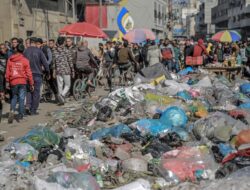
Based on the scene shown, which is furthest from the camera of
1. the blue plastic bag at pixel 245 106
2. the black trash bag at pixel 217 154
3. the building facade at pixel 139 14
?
the building facade at pixel 139 14

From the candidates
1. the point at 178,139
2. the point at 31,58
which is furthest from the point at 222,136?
the point at 31,58

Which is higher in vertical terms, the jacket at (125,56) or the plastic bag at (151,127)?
the jacket at (125,56)

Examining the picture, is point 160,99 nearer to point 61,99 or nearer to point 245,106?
point 245,106

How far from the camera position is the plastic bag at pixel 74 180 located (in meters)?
5.29

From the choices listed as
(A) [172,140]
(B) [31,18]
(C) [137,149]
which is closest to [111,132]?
(C) [137,149]

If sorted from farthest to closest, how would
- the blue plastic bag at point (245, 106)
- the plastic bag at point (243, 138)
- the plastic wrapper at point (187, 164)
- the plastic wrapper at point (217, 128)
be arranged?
the blue plastic bag at point (245, 106) < the plastic wrapper at point (217, 128) < the plastic bag at point (243, 138) < the plastic wrapper at point (187, 164)

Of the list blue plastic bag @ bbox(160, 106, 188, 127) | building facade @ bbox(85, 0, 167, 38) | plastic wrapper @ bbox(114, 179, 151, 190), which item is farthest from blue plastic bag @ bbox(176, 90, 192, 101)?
building facade @ bbox(85, 0, 167, 38)

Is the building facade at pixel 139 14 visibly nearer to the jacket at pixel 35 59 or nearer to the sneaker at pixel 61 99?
the sneaker at pixel 61 99

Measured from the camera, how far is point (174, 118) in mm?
8336

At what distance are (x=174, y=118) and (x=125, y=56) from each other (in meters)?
6.86

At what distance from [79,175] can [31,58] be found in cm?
604

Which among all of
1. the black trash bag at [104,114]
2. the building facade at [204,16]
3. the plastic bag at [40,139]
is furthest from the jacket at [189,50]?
the building facade at [204,16]

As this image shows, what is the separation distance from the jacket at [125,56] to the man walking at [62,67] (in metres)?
2.72

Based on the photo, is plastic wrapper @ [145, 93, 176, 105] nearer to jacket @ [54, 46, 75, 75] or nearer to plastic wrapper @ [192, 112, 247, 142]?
plastic wrapper @ [192, 112, 247, 142]
